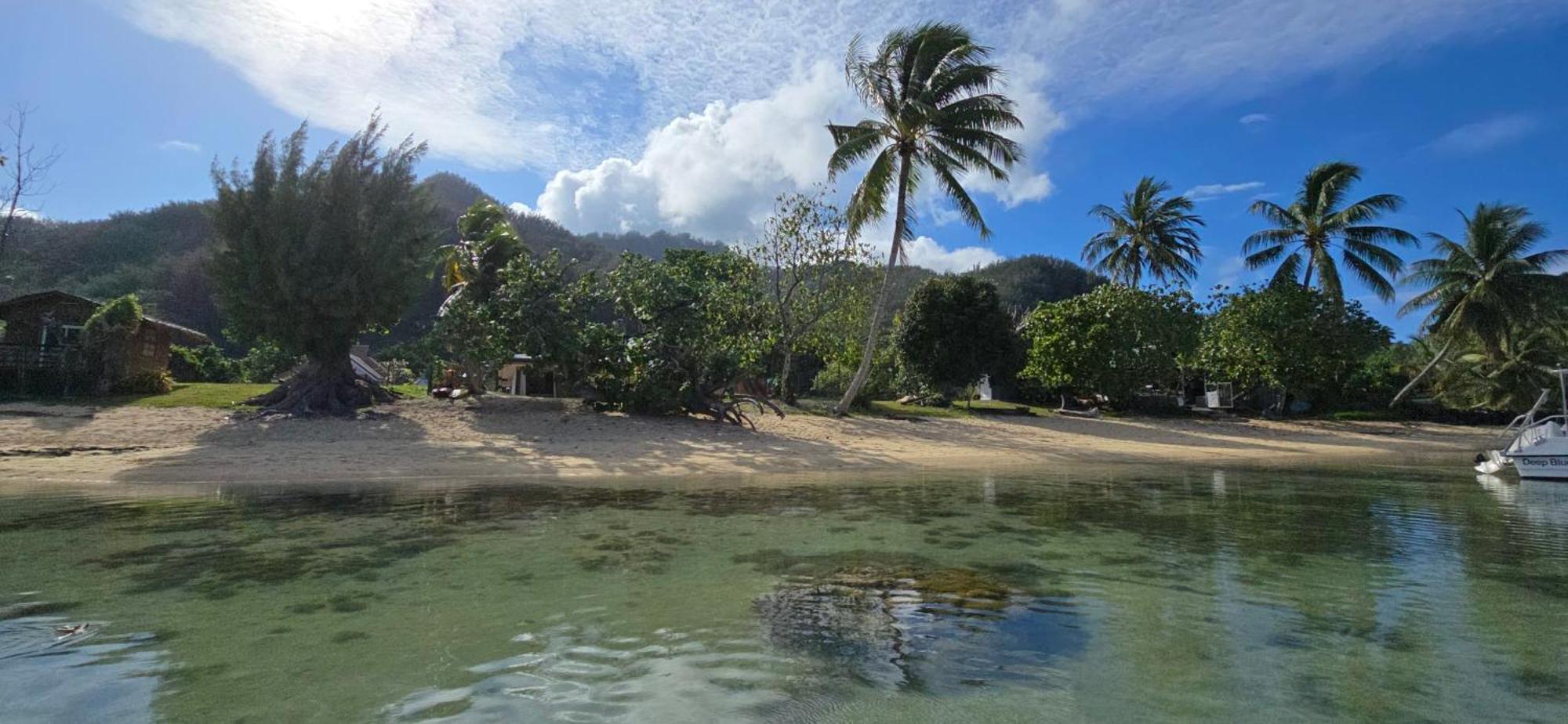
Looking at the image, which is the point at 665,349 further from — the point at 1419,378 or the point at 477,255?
the point at 1419,378

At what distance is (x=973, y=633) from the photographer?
510 centimetres

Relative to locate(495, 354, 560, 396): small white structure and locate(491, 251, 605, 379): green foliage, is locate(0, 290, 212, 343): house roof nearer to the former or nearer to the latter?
locate(495, 354, 560, 396): small white structure

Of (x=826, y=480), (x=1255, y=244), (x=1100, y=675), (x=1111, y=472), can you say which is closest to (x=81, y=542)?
(x=1100, y=675)

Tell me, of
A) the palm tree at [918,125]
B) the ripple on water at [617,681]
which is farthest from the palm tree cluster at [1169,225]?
the ripple on water at [617,681]

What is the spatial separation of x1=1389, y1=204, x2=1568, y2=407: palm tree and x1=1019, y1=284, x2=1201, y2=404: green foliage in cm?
1156

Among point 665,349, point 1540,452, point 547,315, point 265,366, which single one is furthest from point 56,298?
point 1540,452

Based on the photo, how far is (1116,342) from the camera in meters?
30.2

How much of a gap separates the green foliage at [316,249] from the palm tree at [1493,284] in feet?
129

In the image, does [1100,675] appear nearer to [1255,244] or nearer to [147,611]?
[147,611]

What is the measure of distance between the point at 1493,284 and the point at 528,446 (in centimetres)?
3795

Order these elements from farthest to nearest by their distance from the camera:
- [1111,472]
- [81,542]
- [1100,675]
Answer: [1111,472], [81,542], [1100,675]

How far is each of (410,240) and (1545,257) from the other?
1695 inches

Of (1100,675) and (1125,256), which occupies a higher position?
(1125,256)

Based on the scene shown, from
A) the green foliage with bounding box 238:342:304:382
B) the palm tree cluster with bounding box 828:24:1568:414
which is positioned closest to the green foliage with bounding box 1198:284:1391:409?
the palm tree cluster with bounding box 828:24:1568:414
